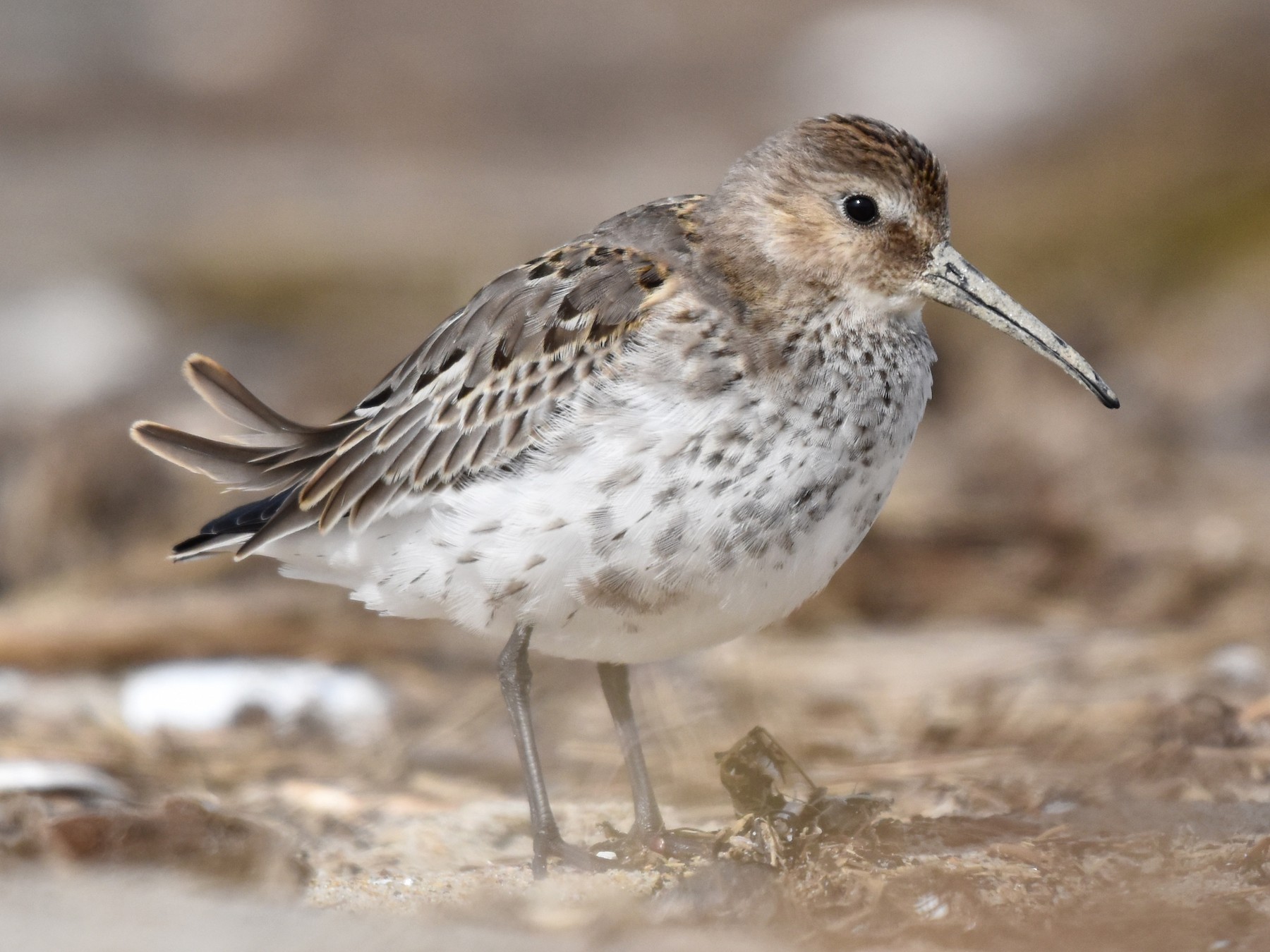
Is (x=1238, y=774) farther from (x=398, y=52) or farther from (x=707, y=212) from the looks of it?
(x=398, y=52)

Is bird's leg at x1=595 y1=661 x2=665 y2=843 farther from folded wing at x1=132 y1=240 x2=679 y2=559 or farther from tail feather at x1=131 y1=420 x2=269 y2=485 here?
tail feather at x1=131 y1=420 x2=269 y2=485

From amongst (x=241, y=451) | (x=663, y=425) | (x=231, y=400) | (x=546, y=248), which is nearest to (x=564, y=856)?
(x=663, y=425)

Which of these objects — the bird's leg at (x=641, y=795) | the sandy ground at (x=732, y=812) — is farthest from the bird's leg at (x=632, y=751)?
the sandy ground at (x=732, y=812)

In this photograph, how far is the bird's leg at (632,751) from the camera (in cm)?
449

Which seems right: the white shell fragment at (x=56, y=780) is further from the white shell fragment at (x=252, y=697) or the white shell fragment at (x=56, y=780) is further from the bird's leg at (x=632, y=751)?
the bird's leg at (x=632, y=751)

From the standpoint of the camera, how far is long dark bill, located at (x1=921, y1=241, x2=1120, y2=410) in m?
4.30

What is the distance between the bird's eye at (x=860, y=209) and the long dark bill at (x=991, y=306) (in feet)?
0.72

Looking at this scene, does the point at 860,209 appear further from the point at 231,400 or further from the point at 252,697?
the point at 252,697

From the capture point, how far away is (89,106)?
1780 centimetres

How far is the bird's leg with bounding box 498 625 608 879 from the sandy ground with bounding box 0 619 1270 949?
122 millimetres

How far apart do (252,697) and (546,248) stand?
23.1 ft

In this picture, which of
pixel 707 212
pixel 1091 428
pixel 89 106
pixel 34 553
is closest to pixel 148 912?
pixel 707 212

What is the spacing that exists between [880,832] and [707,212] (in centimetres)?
179

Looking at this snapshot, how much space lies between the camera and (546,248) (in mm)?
12469
